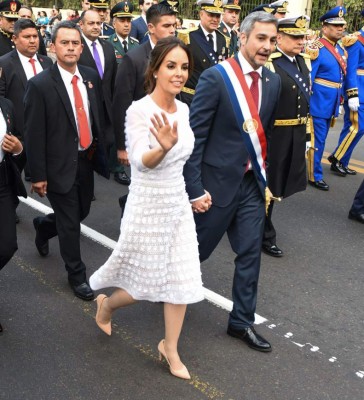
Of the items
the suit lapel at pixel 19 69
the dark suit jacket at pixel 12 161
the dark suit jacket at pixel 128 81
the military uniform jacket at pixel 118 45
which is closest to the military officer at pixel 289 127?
the dark suit jacket at pixel 128 81

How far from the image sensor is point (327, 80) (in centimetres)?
720

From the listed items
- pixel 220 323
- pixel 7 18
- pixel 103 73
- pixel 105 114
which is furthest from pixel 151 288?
pixel 7 18

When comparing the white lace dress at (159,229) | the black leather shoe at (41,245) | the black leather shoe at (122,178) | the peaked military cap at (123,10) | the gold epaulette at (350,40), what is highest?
the gold epaulette at (350,40)

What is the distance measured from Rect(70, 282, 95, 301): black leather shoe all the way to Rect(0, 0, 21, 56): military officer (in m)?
3.73

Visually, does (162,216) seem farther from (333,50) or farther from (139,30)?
(139,30)

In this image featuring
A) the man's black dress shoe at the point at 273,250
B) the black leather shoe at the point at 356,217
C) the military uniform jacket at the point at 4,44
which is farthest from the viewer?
the military uniform jacket at the point at 4,44

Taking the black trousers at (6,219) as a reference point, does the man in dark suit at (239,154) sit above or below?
above

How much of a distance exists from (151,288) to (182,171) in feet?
2.14

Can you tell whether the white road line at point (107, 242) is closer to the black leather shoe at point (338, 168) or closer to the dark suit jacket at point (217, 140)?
the dark suit jacket at point (217, 140)

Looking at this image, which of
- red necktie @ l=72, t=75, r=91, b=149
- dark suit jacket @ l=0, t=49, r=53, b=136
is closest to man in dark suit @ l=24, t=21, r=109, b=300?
red necktie @ l=72, t=75, r=91, b=149

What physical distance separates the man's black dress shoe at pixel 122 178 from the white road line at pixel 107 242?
1.15 meters

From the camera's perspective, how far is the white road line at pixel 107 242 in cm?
421

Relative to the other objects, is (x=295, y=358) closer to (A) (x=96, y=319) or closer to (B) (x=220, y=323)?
(B) (x=220, y=323)

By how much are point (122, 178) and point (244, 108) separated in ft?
12.3
